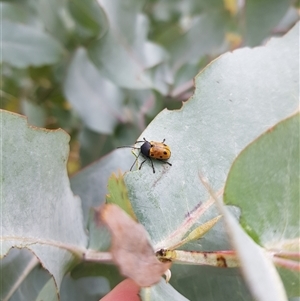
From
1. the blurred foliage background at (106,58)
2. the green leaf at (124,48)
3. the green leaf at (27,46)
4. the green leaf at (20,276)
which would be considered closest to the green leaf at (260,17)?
the blurred foliage background at (106,58)

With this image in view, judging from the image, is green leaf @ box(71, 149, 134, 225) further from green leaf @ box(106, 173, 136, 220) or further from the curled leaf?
the curled leaf

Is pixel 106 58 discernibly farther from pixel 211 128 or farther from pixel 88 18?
pixel 211 128

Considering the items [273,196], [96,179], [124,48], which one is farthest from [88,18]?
[273,196]

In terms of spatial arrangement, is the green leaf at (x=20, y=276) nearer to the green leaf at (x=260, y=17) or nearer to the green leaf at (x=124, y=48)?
the green leaf at (x=124, y=48)

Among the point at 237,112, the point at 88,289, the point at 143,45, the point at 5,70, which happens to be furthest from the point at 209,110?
the point at 5,70

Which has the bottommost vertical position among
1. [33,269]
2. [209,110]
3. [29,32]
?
[33,269]

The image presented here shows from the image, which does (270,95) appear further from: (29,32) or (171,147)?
(29,32)

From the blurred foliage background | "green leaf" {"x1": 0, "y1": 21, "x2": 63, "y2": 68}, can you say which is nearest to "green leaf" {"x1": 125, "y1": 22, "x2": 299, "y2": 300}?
the blurred foliage background
